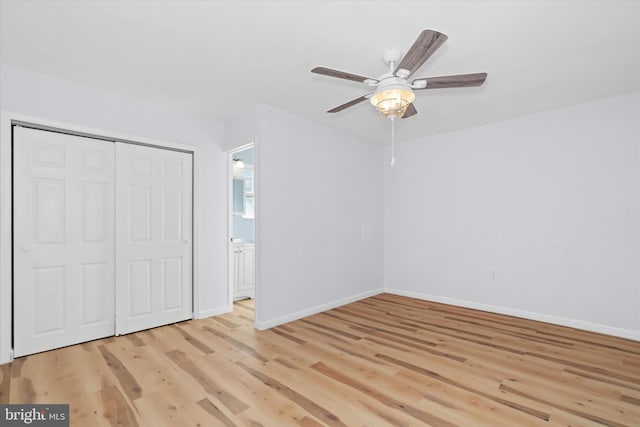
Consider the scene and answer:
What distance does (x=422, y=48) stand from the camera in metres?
1.93

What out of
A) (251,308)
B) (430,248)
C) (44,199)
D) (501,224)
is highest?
(44,199)

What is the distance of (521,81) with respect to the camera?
127 inches

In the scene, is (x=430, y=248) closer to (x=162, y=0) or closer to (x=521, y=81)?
(x=521, y=81)

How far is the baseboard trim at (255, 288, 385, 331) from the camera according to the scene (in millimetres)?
3822

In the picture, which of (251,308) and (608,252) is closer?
(608,252)

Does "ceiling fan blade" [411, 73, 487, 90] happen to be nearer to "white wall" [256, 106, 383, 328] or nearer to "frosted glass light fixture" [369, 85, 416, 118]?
"frosted glass light fixture" [369, 85, 416, 118]

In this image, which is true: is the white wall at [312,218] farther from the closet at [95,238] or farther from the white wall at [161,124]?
the closet at [95,238]

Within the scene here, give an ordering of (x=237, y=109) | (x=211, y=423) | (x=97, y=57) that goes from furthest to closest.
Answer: (x=237, y=109), (x=97, y=57), (x=211, y=423)

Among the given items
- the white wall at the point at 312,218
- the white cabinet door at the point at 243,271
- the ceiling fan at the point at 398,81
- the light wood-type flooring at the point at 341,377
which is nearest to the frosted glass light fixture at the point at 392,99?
the ceiling fan at the point at 398,81

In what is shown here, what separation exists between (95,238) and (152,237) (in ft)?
1.87

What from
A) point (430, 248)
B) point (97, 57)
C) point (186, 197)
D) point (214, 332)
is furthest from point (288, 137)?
point (430, 248)

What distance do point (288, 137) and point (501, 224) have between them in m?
3.23

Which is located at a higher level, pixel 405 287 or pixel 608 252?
pixel 608 252

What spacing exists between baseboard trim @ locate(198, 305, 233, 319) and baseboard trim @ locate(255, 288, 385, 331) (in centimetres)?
84
